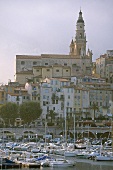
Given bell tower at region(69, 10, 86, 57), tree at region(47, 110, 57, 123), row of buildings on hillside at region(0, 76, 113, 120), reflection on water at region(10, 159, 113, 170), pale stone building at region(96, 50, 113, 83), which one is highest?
bell tower at region(69, 10, 86, 57)

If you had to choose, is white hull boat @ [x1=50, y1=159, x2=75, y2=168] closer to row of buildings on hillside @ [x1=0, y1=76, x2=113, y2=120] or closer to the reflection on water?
the reflection on water

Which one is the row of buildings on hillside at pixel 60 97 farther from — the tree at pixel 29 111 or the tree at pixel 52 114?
the tree at pixel 29 111

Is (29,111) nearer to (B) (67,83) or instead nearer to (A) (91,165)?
(B) (67,83)

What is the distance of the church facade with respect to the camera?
387 ft

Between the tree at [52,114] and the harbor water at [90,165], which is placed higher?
the tree at [52,114]

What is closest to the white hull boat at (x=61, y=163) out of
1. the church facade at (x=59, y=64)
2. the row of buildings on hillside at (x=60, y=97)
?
the row of buildings on hillside at (x=60, y=97)

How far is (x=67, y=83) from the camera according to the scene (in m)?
108

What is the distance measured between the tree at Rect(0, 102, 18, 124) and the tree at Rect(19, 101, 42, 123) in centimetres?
98

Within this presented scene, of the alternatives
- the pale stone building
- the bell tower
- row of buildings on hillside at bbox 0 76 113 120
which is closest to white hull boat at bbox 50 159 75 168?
row of buildings on hillside at bbox 0 76 113 120

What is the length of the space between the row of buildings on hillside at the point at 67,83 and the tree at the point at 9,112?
790 centimetres

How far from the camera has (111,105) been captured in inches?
4429

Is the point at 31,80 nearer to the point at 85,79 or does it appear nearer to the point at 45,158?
the point at 85,79

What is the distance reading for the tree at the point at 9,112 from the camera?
96.3 m

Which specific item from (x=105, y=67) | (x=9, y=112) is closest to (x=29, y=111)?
(x=9, y=112)
